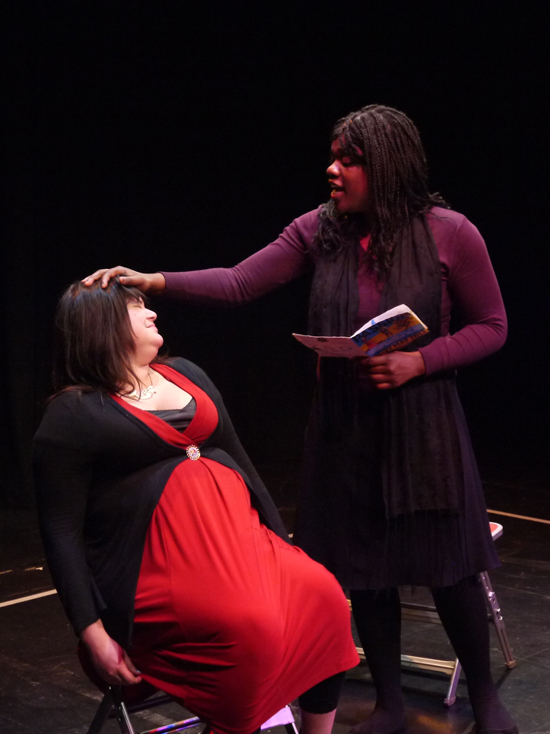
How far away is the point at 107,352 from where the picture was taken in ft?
6.31

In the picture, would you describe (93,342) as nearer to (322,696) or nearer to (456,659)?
(322,696)

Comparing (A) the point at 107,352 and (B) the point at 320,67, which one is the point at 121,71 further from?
(A) the point at 107,352

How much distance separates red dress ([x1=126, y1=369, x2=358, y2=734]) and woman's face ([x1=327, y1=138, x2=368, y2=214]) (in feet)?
2.57

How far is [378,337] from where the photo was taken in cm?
212

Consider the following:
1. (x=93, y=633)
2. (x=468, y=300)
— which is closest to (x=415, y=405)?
(x=468, y=300)

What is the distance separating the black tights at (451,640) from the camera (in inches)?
93.9

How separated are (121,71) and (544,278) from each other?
3766 mm

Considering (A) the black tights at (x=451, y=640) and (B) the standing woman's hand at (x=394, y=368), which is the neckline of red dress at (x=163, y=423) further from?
(A) the black tights at (x=451, y=640)

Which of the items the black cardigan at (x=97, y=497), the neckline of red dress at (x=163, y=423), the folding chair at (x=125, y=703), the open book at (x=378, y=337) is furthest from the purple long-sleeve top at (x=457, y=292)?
the folding chair at (x=125, y=703)

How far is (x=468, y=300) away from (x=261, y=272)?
56 centimetres

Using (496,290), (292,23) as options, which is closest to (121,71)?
(292,23)

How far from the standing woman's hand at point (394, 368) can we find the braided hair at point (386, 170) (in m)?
0.22

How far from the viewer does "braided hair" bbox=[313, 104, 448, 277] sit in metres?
2.27

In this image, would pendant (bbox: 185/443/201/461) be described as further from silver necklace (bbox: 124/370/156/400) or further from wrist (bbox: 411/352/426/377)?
wrist (bbox: 411/352/426/377)
